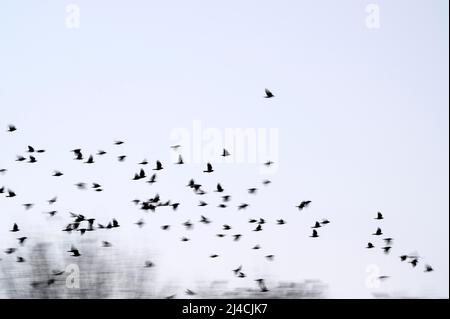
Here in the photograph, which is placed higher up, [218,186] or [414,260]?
[218,186]
